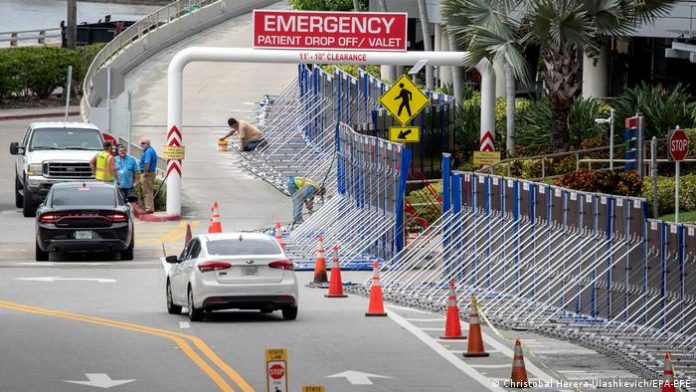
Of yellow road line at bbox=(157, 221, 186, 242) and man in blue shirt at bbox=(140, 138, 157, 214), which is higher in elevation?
man in blue shirt at bbox=(140, 138, 157, 214)

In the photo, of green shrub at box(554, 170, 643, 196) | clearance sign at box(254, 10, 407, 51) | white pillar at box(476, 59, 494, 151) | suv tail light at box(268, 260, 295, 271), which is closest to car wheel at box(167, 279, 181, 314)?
suv tail light at box(268, 260, 295, 271)

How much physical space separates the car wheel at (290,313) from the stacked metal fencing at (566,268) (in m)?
2.64

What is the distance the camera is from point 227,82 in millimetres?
67562

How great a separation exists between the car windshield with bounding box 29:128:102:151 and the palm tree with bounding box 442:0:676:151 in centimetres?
914

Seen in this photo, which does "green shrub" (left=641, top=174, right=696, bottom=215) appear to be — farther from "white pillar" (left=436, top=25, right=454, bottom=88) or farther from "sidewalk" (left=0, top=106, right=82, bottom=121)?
"sidewalk" (left=0, top=106, right=82, bottom=121)

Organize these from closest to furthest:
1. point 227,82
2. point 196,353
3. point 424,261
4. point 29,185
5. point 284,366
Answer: point 284,366 → point 196,353 → point 424,261 → point 29,185 → point 227,82

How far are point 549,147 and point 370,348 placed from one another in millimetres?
21558

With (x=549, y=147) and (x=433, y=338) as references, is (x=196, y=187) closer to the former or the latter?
(x=549, y=147)

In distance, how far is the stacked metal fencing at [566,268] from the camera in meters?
21.8

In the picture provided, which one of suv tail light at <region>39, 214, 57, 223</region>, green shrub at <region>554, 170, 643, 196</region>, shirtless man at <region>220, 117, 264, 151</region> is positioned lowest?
suv tail light at <region>39, 214, 57, 223</region>

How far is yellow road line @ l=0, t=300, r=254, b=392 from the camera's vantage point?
733 inches

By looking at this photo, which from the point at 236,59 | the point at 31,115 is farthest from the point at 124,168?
the point at 31,115

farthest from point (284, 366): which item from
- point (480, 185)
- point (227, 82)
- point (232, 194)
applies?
point (227, 82)

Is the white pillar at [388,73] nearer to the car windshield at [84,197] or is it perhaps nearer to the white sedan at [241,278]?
the car windshield at [84,197]
